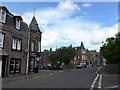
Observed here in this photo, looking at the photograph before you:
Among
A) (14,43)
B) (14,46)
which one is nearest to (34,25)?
(14,43)

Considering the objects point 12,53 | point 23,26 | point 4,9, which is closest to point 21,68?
point 12,53

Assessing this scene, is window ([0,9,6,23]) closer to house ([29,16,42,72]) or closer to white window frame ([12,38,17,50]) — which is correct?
white window frame ([12,38,17,50])

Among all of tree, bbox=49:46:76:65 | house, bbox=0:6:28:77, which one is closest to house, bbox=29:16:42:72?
house, bbox=0:6:28:77

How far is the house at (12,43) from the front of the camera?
20.9 metres

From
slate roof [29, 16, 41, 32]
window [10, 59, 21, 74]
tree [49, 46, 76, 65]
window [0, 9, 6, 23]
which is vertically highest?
slate roof [29, 16, 41, 32]

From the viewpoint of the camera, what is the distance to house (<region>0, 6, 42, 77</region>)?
20.9 metres

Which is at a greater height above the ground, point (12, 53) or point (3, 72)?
point (12, 53)

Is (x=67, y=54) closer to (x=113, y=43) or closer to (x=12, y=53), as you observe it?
(x=113, y=43)

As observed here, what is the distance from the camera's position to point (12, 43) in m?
22.9

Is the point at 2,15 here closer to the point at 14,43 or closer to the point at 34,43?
the point at 14,43

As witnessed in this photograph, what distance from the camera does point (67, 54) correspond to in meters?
53.4

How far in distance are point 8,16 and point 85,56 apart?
82.0 metres

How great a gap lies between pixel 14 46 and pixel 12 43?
0.73 metres

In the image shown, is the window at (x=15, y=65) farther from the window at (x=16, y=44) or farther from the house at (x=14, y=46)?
the window at (x=16, y=44)
